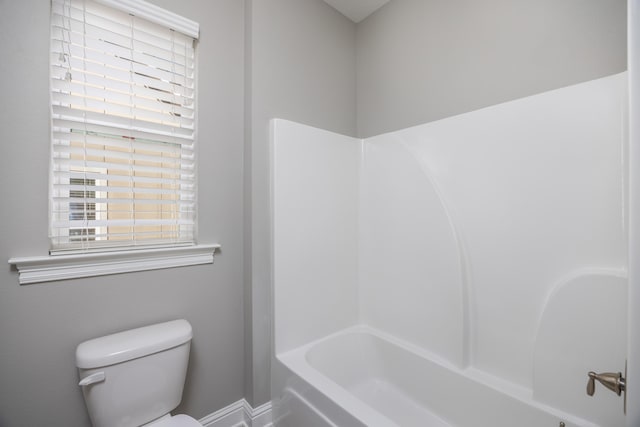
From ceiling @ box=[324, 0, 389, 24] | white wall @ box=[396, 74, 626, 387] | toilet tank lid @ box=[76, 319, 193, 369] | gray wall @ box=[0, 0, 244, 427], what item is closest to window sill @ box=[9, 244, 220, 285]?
gray wall @ box=[0, 0, 244, 427]

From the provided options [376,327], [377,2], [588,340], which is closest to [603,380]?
[588,340]

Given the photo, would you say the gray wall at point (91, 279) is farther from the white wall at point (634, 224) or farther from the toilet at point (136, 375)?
the white wall at point (634, 224)

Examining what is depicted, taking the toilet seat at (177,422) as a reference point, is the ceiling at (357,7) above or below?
above

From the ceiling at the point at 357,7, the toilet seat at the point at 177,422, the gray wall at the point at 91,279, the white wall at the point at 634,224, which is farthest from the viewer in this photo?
the ceiling at the point at 357,7

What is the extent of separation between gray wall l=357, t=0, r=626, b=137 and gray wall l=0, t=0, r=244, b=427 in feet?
3.07

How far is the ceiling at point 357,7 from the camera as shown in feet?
6.23

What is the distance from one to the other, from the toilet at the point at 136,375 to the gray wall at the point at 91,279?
13 centimetres

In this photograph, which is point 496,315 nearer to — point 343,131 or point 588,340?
point 588,340

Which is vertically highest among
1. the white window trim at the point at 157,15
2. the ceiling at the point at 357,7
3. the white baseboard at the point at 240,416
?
the ceiling at the point at 357,7

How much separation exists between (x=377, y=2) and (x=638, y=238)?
199 centimetres

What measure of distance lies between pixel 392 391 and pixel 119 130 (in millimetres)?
2049

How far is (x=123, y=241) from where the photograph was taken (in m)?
1.34

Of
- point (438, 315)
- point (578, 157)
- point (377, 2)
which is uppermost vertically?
point (377, 2)

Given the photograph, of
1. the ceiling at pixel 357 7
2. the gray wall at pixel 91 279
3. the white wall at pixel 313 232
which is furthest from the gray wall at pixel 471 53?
the gray wall at pixel 91 279
